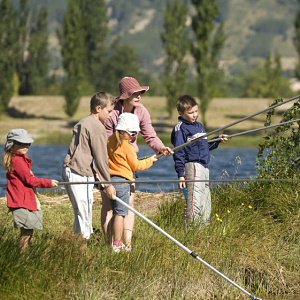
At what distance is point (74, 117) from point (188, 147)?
36.1m

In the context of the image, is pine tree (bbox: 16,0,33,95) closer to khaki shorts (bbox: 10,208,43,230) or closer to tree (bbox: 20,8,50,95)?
tree (bbox: 20,8,50,95)

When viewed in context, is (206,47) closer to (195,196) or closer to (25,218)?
(195,196)

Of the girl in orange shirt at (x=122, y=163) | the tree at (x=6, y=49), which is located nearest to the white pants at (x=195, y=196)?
the girl in orange shirt at (x=122, y=163)

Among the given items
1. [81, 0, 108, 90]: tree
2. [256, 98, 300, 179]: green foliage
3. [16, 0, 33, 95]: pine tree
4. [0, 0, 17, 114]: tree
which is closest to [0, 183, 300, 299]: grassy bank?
[256, 98, 300, 179]: green foliage

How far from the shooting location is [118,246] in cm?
469

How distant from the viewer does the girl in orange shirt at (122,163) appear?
15.5 ft

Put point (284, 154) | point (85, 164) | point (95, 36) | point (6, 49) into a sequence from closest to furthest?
point (85, 164) < point (284, 154) < point (6, 49) < point (95, 36)

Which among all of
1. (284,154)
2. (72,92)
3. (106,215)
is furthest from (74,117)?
(106,215)

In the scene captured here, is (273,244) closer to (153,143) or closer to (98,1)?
(153,143)

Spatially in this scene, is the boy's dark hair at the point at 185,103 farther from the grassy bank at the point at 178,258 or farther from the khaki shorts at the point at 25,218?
the khaki shorts at the point at 25,218

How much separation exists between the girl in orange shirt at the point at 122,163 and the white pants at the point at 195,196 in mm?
725

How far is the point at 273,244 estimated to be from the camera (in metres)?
5.36

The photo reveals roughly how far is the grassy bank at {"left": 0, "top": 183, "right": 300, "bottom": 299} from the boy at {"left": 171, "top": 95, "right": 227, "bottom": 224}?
18cm

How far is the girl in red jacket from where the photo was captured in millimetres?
4242
